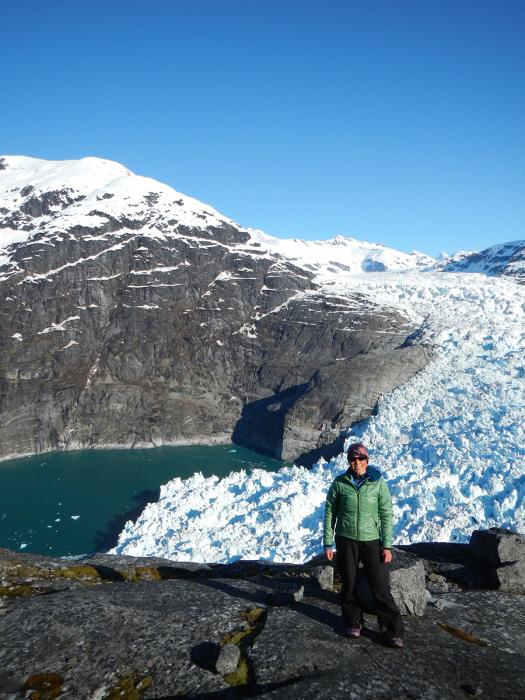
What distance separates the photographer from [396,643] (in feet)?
24.6

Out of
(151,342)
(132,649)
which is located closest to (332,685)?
(132,649)

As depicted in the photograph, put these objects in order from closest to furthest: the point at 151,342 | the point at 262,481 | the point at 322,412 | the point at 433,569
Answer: the point at 433,569 → the point at 262,481 → the point at 322,412 → the point at 151,342

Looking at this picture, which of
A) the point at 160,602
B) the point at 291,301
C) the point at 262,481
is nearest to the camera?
the point at 160,602

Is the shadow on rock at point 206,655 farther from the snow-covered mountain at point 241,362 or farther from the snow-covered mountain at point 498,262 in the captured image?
the snow-covered mountain at point 498,262

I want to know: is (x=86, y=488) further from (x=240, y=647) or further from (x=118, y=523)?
(x=240, y=647)

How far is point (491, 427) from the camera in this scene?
61312mm

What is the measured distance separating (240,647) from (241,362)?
127 m

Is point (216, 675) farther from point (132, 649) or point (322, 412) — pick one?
point (322, 412)

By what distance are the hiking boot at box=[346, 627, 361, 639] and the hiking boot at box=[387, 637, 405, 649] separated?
1.64 ft

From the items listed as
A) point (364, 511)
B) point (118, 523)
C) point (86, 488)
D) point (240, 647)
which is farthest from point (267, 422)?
point (240, 647)

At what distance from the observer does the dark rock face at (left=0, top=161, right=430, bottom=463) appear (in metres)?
107

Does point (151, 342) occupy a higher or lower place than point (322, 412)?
higher

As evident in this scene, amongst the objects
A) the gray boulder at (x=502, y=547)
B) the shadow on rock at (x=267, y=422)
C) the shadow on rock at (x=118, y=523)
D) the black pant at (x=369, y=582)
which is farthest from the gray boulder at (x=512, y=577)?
the shadow on rock at (x=267, y=422)

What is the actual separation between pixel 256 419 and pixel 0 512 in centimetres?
5653
